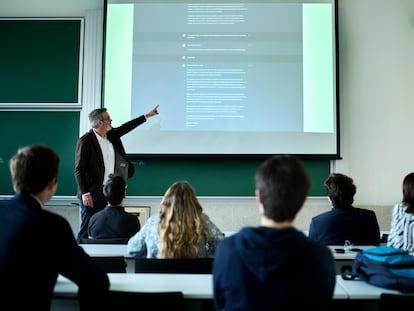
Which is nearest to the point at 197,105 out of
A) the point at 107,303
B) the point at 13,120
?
the point at 13,120

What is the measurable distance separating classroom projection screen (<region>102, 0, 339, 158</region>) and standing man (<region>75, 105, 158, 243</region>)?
518 millimetres

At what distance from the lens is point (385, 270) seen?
1.68 meters

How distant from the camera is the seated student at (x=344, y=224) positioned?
2721 millimetres

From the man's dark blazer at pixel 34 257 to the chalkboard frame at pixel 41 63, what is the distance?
3.51m

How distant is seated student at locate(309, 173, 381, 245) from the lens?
272cm

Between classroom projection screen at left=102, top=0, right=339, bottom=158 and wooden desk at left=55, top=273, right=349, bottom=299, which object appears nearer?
wooden desk at left=55, top=273, right=349, bottom=299

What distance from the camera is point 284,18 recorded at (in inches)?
184

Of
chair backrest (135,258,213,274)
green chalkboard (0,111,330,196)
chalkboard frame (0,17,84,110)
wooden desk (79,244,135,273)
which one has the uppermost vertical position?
chalkboard frame (0,17,84,110)

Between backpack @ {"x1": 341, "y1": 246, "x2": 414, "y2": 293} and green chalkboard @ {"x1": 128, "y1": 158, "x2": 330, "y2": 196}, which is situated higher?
green chalkboard @ {"x1": 128, "y1": 158, "x2": 330, "y2": 196}

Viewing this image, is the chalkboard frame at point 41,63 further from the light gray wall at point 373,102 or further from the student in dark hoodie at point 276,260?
the student in dark hoodie at point 276,260

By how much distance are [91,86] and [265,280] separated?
4.04 m

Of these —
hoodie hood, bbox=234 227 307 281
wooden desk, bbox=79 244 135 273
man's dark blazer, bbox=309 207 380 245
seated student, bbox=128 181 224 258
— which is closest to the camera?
hoodie hood, bbox=234 227 307 281

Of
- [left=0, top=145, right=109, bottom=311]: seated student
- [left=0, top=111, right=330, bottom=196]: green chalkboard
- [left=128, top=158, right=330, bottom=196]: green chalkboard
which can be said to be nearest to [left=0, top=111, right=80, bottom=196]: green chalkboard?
[left=0, top=111, right=330, bottom=196]: green chalkboard

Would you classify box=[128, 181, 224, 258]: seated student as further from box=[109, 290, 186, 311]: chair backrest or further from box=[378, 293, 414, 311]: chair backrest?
box=[378, 293, 414, 311]: chair backrest
